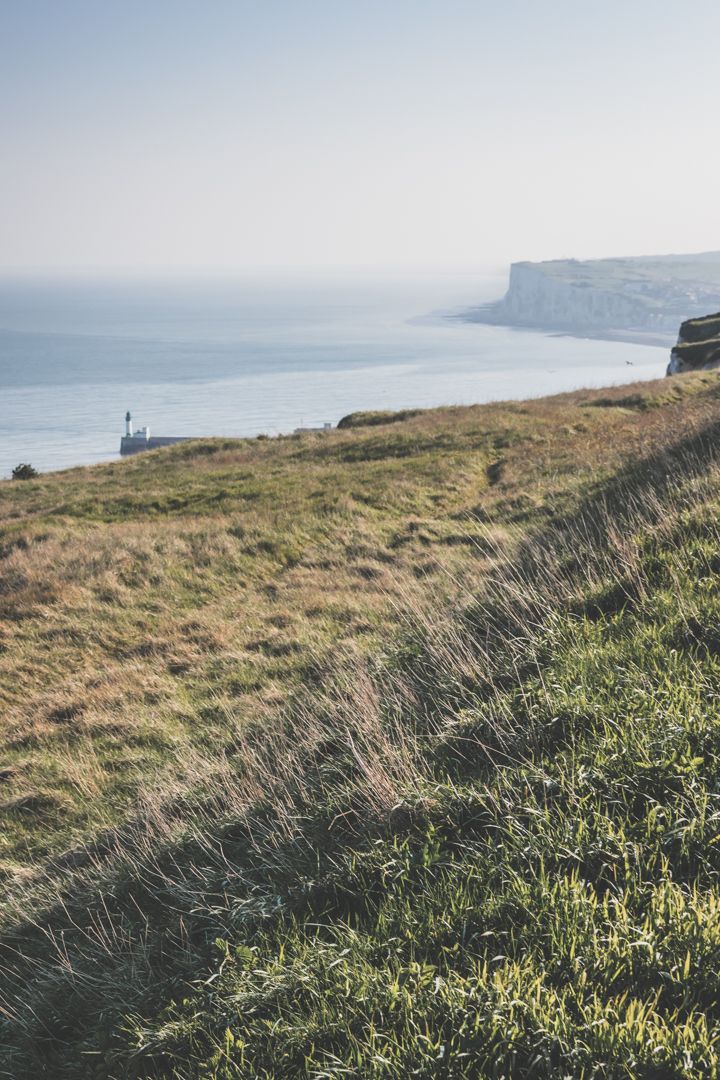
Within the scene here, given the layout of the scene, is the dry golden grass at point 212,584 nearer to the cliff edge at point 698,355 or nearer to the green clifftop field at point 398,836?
the green clifftop field at point 398,836

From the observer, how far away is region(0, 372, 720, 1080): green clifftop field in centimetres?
344

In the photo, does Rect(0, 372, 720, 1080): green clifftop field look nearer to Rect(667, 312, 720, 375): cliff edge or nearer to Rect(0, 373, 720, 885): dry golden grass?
Rect(0, 373, 720, 885): dry golden grass

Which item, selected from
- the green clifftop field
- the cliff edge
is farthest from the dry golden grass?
the cliff edge

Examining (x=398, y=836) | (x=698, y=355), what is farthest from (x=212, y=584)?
(x=698, y=355)

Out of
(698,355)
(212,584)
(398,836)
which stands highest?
(698,355)

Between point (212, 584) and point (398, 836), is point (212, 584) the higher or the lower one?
the lower one

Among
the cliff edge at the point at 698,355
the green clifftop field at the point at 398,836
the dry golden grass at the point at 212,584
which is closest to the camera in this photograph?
the green clifftop field at the point at 398,836

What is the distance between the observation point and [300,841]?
208 inches

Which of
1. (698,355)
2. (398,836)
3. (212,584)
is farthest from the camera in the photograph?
(698,355)

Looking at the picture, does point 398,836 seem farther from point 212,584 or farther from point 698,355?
point 698,355

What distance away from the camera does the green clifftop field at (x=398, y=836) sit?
11.3ft

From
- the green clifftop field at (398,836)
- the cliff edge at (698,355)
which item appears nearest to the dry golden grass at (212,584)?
the green clifftop field at (398,836)

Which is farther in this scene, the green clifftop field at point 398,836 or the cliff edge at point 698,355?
the cliff edge at point 698,355

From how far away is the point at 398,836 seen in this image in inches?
189
